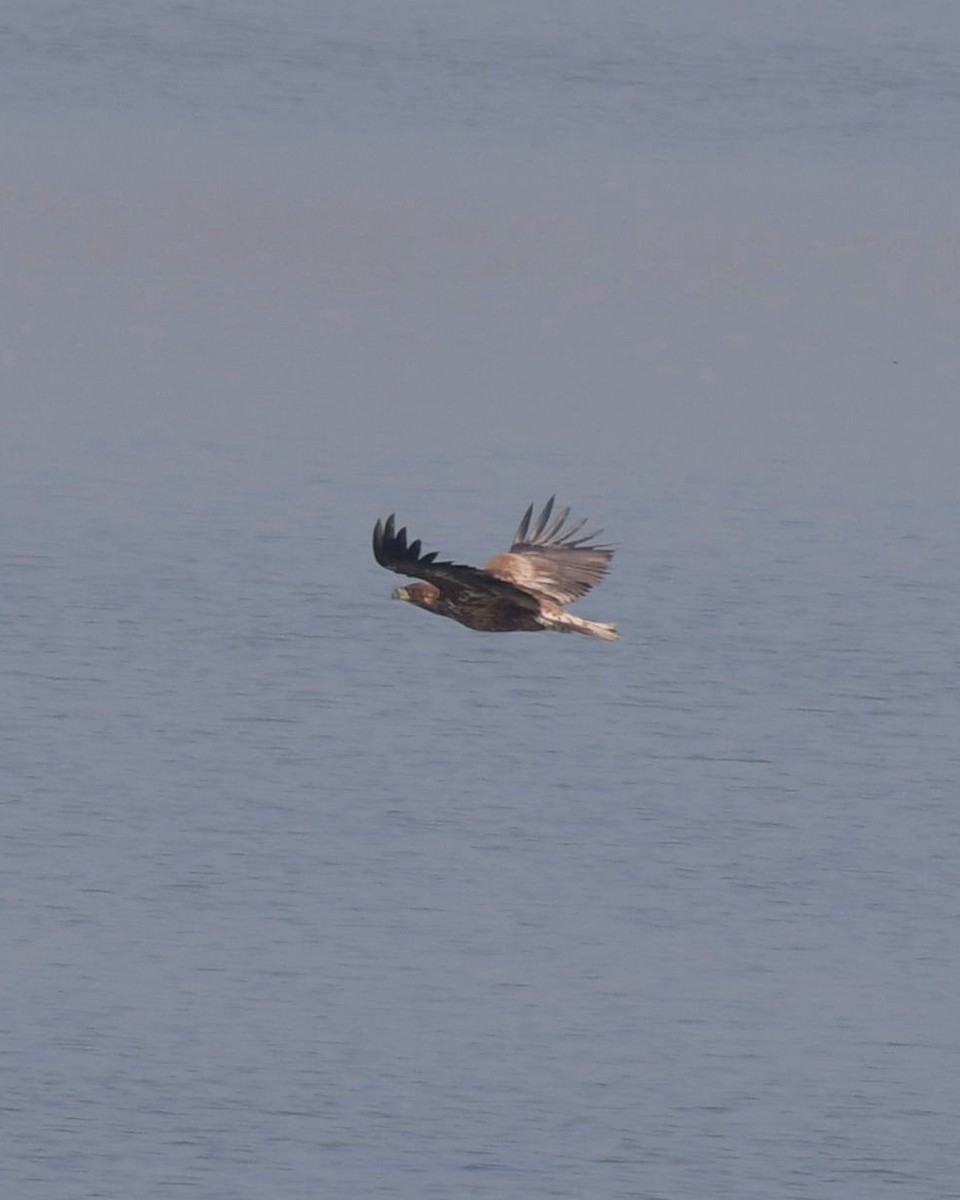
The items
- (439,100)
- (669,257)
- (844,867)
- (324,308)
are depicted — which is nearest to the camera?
(844,867)

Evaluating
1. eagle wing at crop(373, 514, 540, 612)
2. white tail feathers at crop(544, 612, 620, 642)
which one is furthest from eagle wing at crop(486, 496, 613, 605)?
eagle wing at crop(373, 514, 540, 612)

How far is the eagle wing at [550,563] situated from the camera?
1248 centimetres

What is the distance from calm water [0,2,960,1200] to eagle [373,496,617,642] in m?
1.61

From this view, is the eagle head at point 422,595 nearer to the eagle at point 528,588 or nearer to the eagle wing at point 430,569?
the eagle at point 528,588

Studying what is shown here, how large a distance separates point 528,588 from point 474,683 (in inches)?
187

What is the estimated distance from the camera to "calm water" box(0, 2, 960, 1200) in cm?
1198

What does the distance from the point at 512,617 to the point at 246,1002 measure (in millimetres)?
1966

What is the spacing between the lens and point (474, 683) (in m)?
17.1

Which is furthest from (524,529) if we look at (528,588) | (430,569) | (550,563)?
(430,569)

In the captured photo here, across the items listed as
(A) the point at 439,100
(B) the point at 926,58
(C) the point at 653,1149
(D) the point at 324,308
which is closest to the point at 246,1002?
(C) the point at 653,1149

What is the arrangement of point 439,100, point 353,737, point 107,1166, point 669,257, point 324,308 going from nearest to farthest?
1. point 107,1166
2. point 353,737
3. point 324,308
4. point 669,257
5. point 439,100

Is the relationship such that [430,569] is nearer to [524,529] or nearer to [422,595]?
[422,595]

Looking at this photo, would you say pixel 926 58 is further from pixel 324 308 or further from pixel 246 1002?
pixel 246 1002

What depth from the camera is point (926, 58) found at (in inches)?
1369
